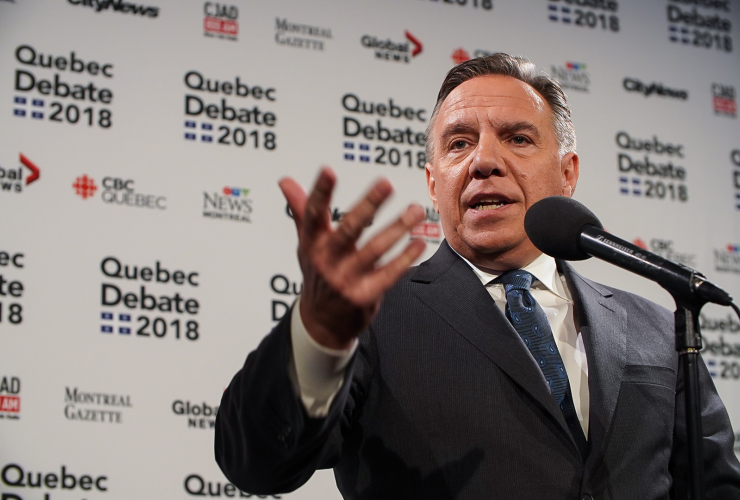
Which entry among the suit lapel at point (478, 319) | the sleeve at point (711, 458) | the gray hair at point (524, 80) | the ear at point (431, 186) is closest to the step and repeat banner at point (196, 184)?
the ear at point (431, 186)

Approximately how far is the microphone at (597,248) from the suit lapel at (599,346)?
13.4 inches

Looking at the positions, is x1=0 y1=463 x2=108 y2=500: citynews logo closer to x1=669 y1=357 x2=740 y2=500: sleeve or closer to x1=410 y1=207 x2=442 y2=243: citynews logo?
x1=410 y1=207 x2=442 y2=243: citynews logo

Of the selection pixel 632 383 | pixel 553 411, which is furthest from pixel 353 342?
pixel 632 383

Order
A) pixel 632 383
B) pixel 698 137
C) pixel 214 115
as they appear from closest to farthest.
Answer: pixel 632 383, pixel 214 115, pixel 698 137

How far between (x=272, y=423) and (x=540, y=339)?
706mm

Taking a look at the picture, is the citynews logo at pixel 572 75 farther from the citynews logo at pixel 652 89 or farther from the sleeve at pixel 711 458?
the sleeve at pixel 711 458

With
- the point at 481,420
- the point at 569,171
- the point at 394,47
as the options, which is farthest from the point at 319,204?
the point at 394,47

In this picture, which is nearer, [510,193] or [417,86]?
[510,193]

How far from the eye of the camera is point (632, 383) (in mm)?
1688

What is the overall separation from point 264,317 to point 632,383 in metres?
1.49

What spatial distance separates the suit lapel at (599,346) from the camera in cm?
158

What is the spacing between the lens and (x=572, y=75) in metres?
3.79

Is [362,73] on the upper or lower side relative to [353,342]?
upper

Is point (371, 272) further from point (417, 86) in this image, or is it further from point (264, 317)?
point (417, 86)
